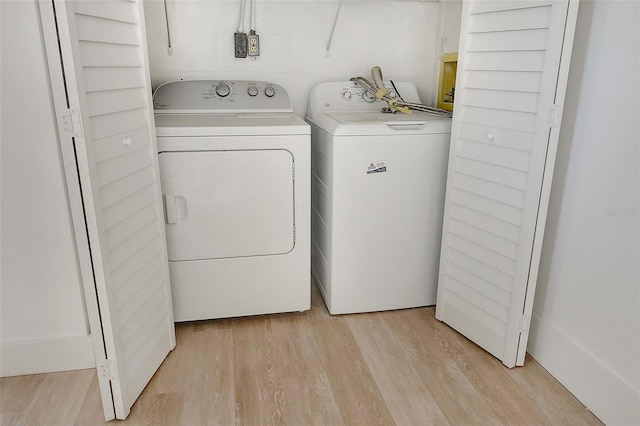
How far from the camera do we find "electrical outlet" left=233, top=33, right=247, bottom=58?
2389 millimetres

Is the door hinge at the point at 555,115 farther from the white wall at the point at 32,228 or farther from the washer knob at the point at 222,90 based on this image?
the white wall at the point at 32,228

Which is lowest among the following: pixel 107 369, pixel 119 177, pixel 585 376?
pixel 585 376

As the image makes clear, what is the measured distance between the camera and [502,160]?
1743mm

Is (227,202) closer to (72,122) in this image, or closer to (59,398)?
(72,122)

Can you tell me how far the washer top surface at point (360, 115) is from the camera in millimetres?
2006

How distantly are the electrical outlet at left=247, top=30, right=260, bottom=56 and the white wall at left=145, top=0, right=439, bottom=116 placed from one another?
0.13ft

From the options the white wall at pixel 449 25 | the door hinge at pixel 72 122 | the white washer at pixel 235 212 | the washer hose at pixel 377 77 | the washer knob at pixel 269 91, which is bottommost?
the white washer at pixel 235 212

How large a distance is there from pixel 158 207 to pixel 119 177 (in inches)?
12.2

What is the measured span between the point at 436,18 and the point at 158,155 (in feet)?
5.57

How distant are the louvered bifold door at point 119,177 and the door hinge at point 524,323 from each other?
1.37 metres

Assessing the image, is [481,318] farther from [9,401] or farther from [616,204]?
[9,401]

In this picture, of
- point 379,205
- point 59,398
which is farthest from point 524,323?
point 59,398

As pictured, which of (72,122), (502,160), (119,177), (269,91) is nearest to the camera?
(72,122)

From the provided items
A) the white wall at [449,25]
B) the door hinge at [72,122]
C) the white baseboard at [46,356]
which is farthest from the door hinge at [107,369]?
the white wall at [449,25]
